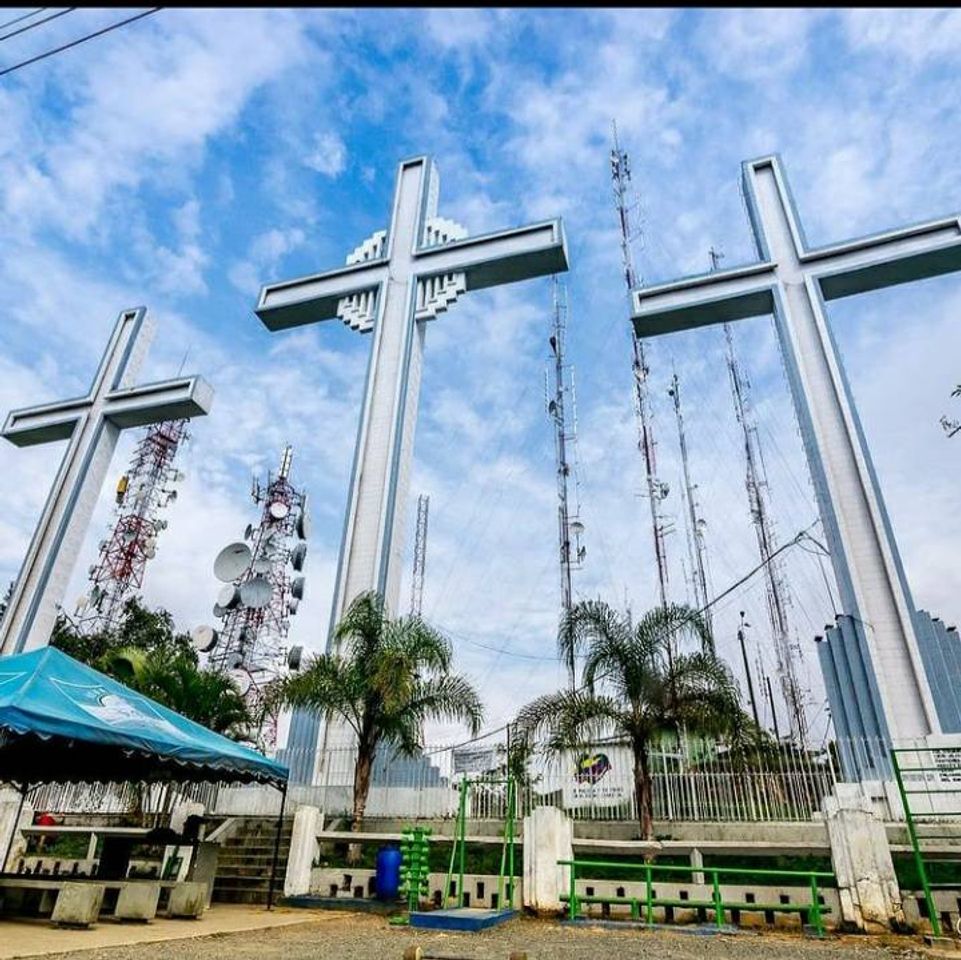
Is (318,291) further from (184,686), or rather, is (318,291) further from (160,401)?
(184,686)

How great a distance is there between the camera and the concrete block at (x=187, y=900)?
305 inches

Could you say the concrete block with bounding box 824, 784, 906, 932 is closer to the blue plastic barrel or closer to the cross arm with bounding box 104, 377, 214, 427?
the blue plastic barrel

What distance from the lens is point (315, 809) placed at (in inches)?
391

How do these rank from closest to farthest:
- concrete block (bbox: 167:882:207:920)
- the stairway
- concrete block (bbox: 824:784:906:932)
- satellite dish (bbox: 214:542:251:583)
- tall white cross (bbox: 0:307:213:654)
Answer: concrete block (bbox: 824:784:906:932) → concrete block (bbox: 167:882:207:920) → the stairway → tall white cross (bbox: 0:307:213:654) → satellite dish (bbox: 214:542:251:583)

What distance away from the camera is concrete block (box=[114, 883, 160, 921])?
→ 285 inches

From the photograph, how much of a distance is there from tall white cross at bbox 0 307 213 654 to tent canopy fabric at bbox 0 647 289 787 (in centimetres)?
775

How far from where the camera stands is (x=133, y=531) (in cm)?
3070

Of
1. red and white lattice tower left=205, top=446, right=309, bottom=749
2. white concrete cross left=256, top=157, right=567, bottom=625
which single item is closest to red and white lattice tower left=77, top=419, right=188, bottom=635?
red and white lattice tower left=205, top=446, right=309, bottom=749

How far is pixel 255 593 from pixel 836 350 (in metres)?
22.5

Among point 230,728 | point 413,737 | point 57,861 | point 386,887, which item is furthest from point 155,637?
point 386,887

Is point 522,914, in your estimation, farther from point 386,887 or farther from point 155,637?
point 155,637

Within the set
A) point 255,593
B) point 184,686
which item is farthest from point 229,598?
point 184,686

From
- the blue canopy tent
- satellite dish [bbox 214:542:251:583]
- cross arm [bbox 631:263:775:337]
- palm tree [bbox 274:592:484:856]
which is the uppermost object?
cross arm [bbox 631:263:775:337]

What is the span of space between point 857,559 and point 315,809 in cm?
953
